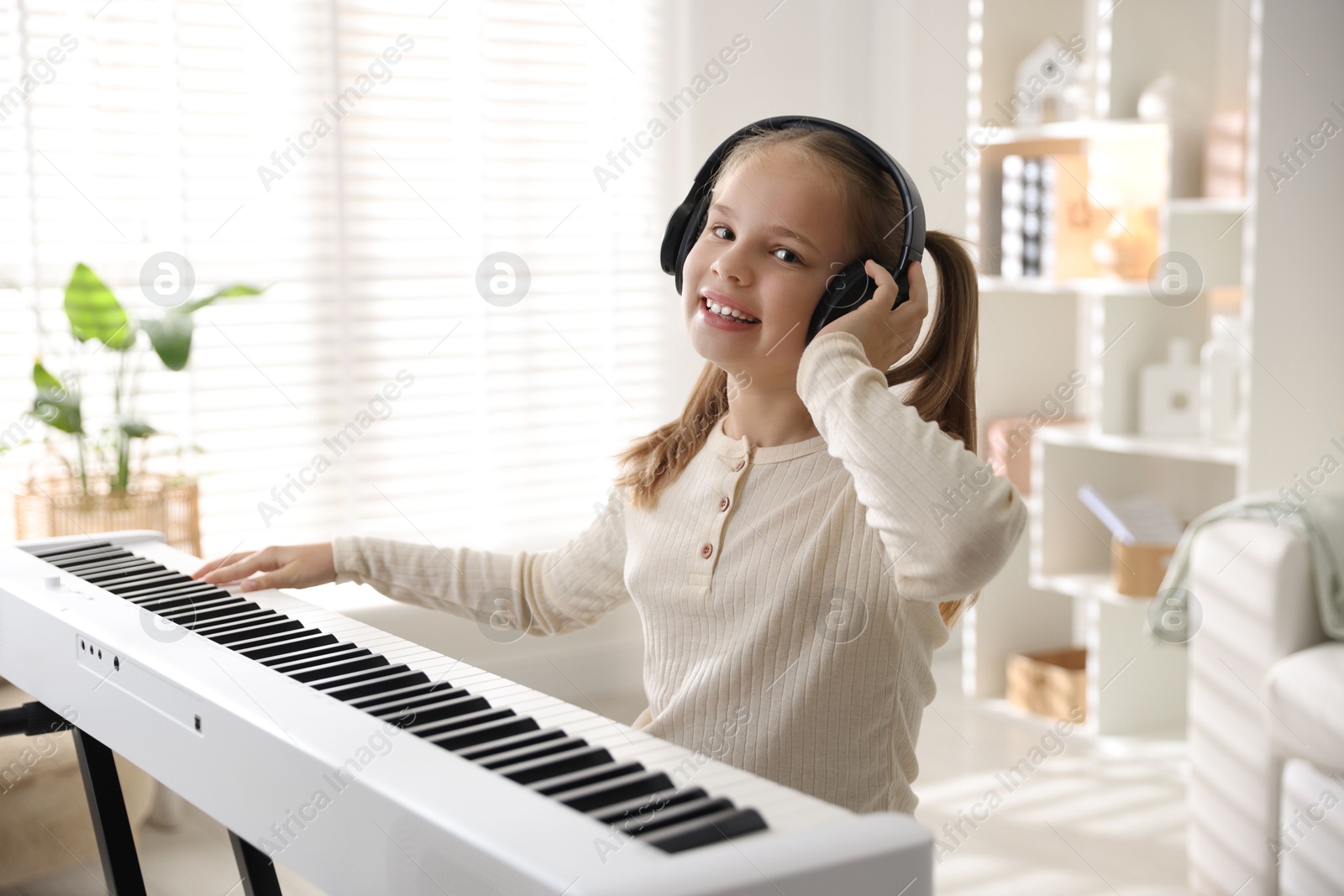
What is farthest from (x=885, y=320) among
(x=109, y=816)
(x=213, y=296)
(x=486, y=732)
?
(x=213, y=296)

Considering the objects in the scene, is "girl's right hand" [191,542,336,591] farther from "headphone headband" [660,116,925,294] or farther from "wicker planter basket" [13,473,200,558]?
"wicker planter basket" [13,473,200,558]

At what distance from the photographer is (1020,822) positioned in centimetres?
249

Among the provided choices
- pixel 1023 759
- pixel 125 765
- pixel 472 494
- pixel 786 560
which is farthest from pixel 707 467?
pixel 472 494

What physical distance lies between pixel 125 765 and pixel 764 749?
1256mm

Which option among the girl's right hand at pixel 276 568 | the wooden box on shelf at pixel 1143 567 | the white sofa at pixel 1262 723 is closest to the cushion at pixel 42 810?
the girl's right hand at pixel 276 568

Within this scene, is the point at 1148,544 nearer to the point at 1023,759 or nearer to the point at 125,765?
the point at 1023,759

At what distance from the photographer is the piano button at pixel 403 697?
87cm

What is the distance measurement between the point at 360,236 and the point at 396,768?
254 cm

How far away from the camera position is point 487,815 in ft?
2.21

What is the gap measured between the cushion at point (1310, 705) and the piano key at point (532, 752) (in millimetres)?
1597

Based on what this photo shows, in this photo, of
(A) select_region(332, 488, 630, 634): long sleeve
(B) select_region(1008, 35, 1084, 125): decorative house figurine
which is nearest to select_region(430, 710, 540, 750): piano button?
(A) select_region(332, 488, 630, 634): long sleeve

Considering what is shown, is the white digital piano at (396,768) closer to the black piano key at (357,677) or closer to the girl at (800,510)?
the black piano key at (357,677)

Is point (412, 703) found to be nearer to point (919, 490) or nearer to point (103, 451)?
point (919, 490)

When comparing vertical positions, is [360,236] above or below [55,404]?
above
